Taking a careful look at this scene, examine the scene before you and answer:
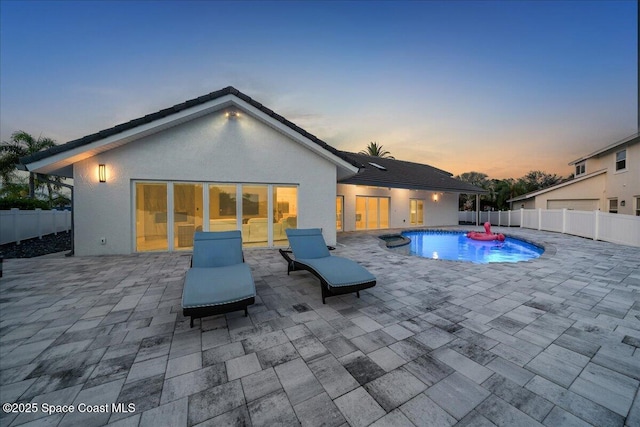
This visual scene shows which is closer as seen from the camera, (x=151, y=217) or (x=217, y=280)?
(x=217, y=280)

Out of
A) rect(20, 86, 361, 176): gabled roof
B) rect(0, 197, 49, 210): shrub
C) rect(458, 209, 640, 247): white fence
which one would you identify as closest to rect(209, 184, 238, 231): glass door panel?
rect(20, 86, 361, 176): gabled roof

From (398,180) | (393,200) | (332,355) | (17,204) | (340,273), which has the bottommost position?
(332,355)

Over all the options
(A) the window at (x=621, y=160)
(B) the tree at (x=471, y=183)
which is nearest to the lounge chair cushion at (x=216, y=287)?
(A) the window at (x=621, y=160)

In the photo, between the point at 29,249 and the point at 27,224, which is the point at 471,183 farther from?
the point at 27,224

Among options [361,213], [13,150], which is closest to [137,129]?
[361,213]

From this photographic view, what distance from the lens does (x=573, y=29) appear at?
38.8 feet

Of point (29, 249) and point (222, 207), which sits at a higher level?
point (222, 207)

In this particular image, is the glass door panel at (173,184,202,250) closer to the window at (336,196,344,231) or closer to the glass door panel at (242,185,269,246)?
the glass door panel at (242,185,269,246)

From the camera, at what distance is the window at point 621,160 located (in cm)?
1491

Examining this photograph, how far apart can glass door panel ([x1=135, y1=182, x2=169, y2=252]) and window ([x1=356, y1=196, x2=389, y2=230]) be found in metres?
12.5

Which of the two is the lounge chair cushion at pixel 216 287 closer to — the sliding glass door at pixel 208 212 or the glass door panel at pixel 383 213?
the sliding glass door at pixel 208 212

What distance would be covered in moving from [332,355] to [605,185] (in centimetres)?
2485

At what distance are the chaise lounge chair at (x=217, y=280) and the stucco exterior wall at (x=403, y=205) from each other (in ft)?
39.2

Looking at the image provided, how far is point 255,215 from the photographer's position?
924 cm
